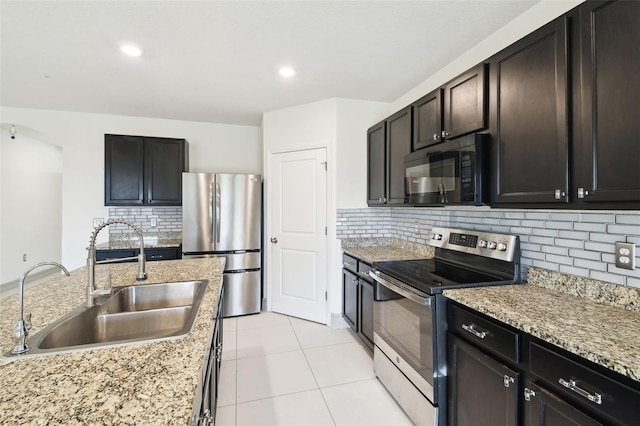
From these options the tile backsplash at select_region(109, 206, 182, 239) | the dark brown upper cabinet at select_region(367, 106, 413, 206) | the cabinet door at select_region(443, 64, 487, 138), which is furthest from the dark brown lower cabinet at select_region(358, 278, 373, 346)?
the tile backsplash at select_region(109, 206, 182, 239)

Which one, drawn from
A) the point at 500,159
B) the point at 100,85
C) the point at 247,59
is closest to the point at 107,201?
the point at 100,85

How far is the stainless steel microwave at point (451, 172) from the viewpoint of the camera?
169cm

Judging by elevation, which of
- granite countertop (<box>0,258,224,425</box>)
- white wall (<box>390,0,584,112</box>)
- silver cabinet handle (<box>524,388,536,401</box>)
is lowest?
silver cabinet handle (<box>524,388,536,401</box>)

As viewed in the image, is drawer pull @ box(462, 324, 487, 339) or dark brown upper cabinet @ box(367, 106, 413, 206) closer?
drawer pull @ box(462, 324, 487, 339)

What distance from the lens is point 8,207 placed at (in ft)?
15.3

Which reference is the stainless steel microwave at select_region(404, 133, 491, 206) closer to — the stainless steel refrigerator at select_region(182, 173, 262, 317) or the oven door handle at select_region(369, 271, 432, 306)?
the oven door handle at select_region(369, 271, 432, 306)

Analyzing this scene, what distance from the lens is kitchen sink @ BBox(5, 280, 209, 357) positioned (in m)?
1.01

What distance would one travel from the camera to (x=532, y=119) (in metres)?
1.44

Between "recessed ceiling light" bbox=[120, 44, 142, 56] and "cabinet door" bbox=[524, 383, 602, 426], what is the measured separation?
10.2 ft

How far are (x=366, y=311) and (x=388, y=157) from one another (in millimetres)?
1441

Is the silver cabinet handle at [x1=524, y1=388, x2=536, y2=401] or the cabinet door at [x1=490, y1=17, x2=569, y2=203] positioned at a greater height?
the cabinet door at [x1=490, y1=17, x2=569, y2=203]

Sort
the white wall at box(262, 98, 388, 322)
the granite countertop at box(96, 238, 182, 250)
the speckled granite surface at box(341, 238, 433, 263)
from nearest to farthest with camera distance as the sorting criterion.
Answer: the speckled granite surface at box(341, 238, 433, 263) → the white wall at box(262, 98, 388, 322) → the granite countertop at box(96, 238, 182, 250)

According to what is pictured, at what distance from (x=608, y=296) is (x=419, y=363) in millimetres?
978

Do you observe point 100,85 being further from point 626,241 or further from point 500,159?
point 626,241
